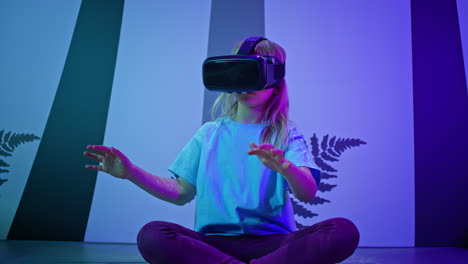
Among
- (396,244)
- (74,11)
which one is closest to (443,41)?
(396,244)

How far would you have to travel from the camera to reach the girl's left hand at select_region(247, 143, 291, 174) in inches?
28.0

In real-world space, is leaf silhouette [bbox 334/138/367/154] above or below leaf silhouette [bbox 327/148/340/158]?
above

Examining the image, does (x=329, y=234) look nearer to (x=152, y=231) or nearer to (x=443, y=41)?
(x=152, y=231)

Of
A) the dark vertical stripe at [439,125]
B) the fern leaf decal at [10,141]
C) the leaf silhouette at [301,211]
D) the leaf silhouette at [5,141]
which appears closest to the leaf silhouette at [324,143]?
the leaf silhouette at [301,211]

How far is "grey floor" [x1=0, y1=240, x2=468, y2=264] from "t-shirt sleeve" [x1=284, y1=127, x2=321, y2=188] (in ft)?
1.50

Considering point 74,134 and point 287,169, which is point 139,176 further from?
point 74,134

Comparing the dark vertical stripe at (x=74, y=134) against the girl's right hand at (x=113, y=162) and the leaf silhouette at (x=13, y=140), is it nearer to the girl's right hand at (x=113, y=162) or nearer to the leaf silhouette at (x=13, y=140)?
the leaf silhouette at (x=13, y=140)

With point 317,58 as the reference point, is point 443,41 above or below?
above

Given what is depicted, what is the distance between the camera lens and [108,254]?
1.35 metres

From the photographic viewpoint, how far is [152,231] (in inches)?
30.5

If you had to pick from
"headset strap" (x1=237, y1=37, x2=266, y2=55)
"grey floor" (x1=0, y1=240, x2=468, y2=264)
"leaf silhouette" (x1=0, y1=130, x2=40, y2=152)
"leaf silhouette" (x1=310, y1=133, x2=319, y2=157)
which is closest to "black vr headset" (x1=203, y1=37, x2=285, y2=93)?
"headset strap" (x1=237, y1=37, x2=266, y2=55)

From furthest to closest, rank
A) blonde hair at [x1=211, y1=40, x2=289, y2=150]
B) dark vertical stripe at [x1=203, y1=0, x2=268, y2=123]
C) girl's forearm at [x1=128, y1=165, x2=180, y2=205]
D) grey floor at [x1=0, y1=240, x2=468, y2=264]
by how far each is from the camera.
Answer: dark vertical stripe at [x1=203, y1=0, x2=268, y2=123]
grey floor at [x1=0, y1=240, x2=468, y2=264]
blonde hair at [x1=211, y1=40, x2=289, y2=150]
girl's forearm at [x1=128, y1=165, x2=180, y2=205]

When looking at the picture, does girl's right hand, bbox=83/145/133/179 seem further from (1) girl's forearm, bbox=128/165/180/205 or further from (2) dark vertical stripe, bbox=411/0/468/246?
(2) dark vertical stripe, bbox=411/0/468/246

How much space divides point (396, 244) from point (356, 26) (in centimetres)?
97
